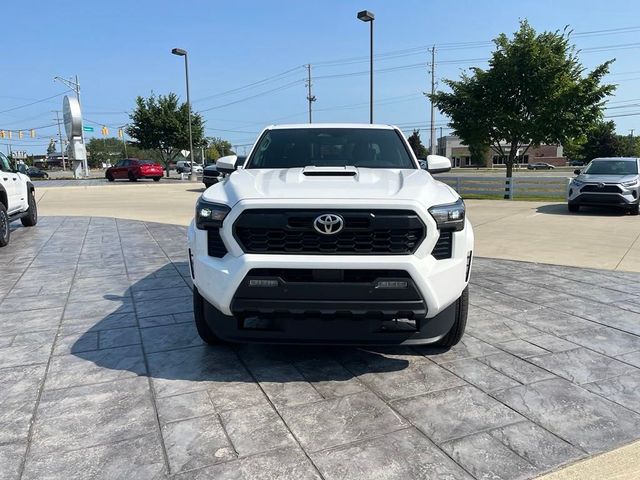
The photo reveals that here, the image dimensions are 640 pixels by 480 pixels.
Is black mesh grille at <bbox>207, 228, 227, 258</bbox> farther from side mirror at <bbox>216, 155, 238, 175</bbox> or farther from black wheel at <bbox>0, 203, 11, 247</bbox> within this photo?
black wheel at <bbox>0, 203, 11, 247</bbox>

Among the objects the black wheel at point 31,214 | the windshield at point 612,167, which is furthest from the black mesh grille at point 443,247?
the windshield at point 612,167

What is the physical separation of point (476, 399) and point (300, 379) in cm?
116

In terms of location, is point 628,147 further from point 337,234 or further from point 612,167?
point 337,234

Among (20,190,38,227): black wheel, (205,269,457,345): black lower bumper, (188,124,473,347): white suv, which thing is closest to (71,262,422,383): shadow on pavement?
(188,124,473,347): white suv

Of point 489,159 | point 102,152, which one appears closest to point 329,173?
point 489,159

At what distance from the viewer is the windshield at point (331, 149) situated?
14.6ft

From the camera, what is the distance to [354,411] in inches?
117

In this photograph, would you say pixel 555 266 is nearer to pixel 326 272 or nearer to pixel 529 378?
pixel 529 378

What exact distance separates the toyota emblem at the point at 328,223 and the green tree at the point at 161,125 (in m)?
39.7

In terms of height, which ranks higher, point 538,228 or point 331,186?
point 331,186

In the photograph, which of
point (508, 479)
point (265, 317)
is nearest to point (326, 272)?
point (265, 317)

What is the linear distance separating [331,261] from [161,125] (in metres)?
40.1

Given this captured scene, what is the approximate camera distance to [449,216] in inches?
122

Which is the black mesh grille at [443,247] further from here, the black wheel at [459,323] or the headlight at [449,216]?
the black wheel at [459,323]
